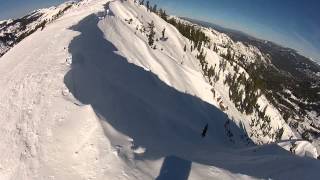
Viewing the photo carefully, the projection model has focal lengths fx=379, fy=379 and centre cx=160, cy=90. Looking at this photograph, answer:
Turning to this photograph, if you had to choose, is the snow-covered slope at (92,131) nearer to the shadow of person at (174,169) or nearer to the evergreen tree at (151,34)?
the shadow of person at (174,169)

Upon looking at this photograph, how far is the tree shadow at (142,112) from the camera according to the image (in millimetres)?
17578

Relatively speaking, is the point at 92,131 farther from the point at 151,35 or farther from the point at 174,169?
the point at 151,35

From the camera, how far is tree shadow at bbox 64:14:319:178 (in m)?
17.6

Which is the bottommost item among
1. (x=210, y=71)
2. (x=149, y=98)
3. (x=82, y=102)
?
(x=210, y=71)

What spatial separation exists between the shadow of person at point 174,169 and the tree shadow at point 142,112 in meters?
0.07

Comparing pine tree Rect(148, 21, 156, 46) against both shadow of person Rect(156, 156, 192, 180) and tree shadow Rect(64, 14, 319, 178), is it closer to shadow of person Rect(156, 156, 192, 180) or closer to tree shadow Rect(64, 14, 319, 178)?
tree shadow Rect(64, 14, 319, 178)

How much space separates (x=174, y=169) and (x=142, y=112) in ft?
25.8

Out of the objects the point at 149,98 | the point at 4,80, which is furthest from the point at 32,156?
the point at 149,98

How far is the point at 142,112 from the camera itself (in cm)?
2241

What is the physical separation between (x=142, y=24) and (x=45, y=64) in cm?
4887

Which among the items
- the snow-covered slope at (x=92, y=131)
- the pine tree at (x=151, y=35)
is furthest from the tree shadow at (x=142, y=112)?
the pine tree at (x=151, y=35)

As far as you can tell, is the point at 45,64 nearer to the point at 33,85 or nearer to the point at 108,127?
the point at 33,85

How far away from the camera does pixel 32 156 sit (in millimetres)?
14945

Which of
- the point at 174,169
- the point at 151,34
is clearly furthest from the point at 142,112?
the point at 151,34
